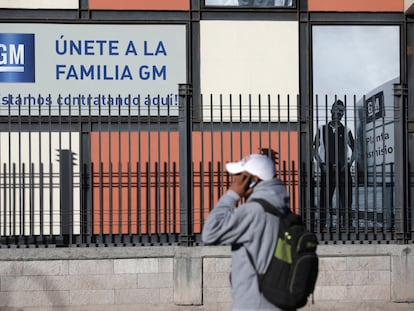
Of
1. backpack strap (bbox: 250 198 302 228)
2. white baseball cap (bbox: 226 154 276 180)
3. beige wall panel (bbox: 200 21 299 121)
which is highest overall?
beige wall panel (bbox: 200 21 299 121)

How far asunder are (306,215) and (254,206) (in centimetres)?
587

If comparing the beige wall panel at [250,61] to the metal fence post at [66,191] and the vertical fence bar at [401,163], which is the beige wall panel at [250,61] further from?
the metal fence post at [66,191]

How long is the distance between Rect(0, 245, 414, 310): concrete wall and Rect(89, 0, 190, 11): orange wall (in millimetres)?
3613

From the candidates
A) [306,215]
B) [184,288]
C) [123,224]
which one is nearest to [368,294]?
[306,215]

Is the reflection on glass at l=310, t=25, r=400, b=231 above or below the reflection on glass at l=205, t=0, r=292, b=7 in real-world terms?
below

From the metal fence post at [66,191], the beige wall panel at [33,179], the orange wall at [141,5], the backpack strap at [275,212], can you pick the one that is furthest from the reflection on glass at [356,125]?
the backpack strap at [275,212]

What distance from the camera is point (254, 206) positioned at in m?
3.71

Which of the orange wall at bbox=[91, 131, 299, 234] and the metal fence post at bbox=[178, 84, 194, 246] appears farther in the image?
the orange wall at bbox=[91, 131, 299, 234]

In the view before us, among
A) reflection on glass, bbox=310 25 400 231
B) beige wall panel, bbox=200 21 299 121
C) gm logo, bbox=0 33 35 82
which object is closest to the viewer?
reflection on glass, bbox=310 25 400 231

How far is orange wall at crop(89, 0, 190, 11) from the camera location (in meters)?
10.2

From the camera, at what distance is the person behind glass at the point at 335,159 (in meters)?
9.49

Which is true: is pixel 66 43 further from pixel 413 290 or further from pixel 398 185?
pixel 413 290

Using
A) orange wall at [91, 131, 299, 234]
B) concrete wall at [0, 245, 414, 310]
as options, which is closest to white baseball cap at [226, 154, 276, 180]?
concrete wall at [0, 245, 414, 310]

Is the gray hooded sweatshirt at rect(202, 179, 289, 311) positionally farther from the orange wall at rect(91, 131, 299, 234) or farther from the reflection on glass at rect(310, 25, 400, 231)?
the reflection on glass at rect(310, 25, 400, 231)
